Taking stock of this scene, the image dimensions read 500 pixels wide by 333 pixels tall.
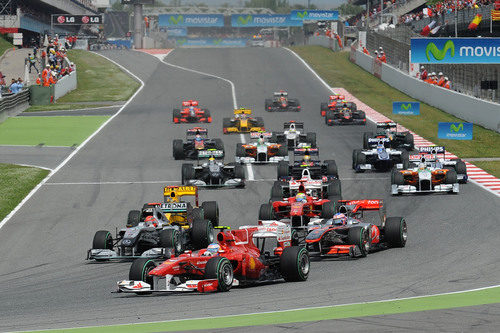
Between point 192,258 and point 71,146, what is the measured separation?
28612 millimetres

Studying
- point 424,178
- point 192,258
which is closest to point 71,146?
point 424,178

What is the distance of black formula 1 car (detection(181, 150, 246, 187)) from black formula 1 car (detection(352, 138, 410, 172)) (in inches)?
199

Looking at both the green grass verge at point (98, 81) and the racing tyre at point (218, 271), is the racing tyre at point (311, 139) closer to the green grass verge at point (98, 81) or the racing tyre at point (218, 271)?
the racing tyre at point (218, 271)

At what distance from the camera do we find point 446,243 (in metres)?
22.6

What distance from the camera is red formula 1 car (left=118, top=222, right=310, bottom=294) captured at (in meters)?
17.1

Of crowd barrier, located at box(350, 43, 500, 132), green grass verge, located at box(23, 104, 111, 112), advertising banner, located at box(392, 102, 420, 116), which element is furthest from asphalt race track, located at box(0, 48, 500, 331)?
green grass verge, located at box(23, 104, 111, 112)

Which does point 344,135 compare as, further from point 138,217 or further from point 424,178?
point 138,217

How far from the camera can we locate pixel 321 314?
14.4 m

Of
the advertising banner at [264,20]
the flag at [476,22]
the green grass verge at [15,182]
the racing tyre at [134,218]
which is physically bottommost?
the green grass verge at [15,182]

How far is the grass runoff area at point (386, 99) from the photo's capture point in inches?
1682

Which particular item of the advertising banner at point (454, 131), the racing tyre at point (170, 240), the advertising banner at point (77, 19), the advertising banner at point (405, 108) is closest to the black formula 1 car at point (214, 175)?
the advertising banner at point (454, 131)

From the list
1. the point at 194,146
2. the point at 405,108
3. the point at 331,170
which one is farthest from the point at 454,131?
the point at 194,146

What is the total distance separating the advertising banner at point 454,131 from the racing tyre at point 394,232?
18.2m

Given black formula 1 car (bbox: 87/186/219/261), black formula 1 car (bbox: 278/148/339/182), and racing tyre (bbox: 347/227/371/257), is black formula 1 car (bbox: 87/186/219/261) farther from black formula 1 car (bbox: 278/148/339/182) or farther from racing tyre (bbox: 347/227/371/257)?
black formula 1 car (bbox: 278/148/339/182)
